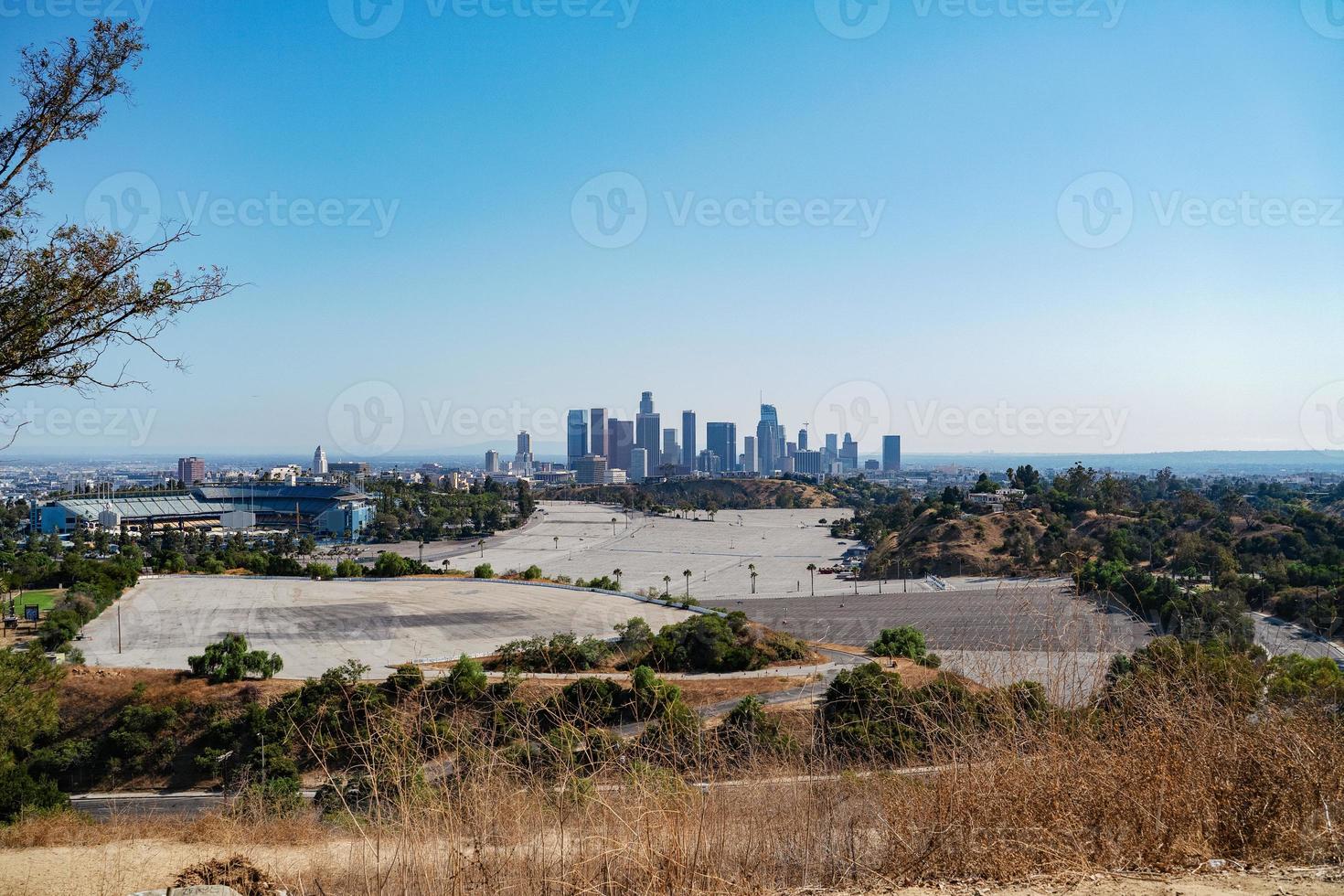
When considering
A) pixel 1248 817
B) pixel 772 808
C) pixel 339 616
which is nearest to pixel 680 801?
pixel 772 808

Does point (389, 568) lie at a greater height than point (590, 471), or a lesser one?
lesser

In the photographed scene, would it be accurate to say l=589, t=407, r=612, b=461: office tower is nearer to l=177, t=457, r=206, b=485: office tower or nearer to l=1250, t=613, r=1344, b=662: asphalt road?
l=177, t=457, r=206, b=485: office tower

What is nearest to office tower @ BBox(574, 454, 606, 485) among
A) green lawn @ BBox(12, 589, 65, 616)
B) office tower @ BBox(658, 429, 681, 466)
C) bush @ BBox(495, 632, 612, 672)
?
office tower @ BBox(658, 429, 681, 466)

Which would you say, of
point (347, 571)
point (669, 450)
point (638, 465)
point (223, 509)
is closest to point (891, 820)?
point (347, 571)

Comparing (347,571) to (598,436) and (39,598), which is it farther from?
(598,436)

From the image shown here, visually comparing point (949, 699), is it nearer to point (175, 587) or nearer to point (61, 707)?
point (61, 707)
